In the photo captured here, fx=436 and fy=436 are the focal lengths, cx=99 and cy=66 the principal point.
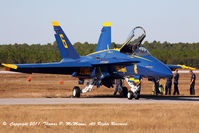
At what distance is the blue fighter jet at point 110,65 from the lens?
2378 cm

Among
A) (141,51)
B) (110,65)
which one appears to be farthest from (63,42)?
(141,51)

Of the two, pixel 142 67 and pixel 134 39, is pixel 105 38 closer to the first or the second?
pixel 134 39

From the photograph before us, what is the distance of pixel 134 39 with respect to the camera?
81.5 feet

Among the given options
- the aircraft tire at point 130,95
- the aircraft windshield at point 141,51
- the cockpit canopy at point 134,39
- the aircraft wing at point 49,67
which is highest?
the cockpit canopy at point 134,39

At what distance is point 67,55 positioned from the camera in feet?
96.5

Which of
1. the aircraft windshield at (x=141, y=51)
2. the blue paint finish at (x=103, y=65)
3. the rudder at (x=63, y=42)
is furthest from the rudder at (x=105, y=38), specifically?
the aircraft windshield at (x=141, y=51)

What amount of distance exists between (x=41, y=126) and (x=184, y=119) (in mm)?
5215

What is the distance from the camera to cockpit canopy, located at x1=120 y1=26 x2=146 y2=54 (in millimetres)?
24859

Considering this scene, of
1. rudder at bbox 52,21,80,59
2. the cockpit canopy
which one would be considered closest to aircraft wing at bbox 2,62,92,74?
rudder at bbox 52,21,80,59

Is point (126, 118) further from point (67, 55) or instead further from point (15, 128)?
point (67, 55)

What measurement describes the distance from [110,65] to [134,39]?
2547mm

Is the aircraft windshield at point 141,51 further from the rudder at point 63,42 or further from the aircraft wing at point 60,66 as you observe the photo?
the rudder at point 63,42

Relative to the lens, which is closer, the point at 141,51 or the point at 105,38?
the point at 141,51

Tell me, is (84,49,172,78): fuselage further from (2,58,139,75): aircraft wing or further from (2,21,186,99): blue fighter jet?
(2,58,139,75): aircraft wing
